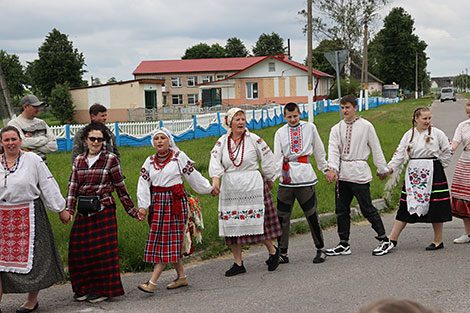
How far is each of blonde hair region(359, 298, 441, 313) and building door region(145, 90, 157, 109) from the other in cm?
4115

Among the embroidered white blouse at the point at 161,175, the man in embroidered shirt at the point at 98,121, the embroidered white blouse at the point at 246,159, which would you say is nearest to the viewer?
the embroidered white blouse at the point at 161,175

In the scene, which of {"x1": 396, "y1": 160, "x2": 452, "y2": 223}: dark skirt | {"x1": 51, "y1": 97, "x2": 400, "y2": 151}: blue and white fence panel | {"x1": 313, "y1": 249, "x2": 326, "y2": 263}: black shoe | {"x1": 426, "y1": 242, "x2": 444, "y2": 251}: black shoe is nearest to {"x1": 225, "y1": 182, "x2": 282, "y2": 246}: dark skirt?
{"x1": 313, "y1": 249, "x2": 326, "y2": 263}: black shoe

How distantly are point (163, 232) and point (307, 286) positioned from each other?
1641 millimetres

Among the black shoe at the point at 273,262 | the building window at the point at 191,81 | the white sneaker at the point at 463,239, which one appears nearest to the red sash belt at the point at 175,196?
the black shoe at the point at 273,262

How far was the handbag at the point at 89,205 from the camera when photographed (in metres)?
5.49

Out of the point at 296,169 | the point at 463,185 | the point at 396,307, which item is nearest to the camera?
the point at 396,307

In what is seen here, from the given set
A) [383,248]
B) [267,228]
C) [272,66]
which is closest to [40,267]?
[267,228]

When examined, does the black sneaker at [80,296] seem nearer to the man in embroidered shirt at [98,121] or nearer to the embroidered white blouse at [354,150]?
the man in embroidered shirt at [98,121]

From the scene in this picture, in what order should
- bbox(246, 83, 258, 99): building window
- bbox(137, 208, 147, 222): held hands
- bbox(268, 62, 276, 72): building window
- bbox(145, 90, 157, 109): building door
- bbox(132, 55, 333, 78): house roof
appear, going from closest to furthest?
bbox(137, 208, 147, 222): held hands
bbox(145, 90, 157, 109): building door
bbox(268, 62, 276, 72): building window
bbox(246, 83, 258, 99): building window
bbox(132, 55, 333, 78): house roof

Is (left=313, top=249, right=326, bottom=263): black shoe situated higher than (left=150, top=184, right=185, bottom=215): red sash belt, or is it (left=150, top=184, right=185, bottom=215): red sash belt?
(left=150, top=184, right=185, bottom=215): red sash belt

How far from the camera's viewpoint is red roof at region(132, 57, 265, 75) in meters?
68.4

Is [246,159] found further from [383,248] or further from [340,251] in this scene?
[383,248]

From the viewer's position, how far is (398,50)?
85688 millimetres

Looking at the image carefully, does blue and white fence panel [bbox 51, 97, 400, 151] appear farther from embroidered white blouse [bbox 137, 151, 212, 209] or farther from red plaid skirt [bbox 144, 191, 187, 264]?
red plaid skirt [bbox 144, 191, 187, 264]
